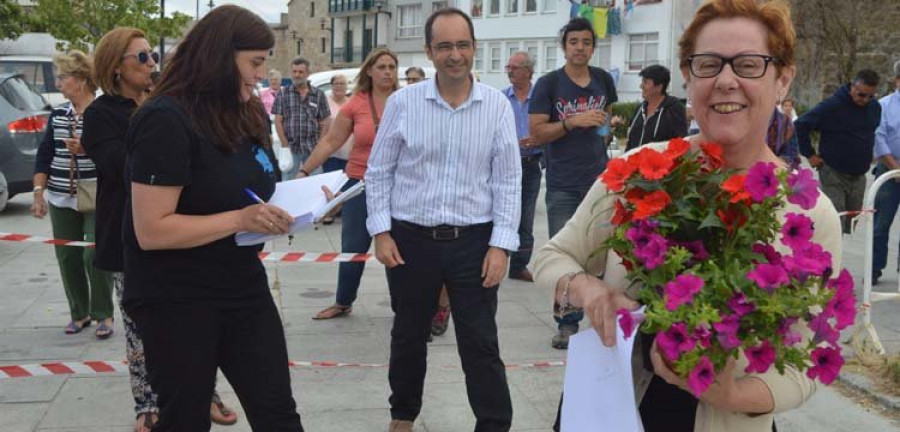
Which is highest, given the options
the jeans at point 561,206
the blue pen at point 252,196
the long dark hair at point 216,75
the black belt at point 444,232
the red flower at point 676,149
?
the long dark hair at point 216,75

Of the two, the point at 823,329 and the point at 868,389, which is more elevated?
the point at 823,329

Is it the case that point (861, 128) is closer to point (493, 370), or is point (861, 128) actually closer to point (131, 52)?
point (493, 370)

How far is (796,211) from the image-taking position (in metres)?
1.94

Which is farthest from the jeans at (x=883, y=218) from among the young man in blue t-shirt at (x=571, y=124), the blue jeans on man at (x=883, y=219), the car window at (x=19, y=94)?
the car window at (x=19, y=94)

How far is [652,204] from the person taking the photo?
1.74m

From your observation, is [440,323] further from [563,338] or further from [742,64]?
[742,64]

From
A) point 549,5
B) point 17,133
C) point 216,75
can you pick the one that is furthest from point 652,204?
point 549,5

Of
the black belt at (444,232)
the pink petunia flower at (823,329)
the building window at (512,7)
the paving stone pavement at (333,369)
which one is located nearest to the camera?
the pink petunia flower at (823,329)

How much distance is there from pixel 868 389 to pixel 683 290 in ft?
13.7

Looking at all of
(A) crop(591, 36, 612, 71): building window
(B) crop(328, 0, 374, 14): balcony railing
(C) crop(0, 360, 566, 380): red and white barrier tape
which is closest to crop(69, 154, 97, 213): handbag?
(C) crop(0, 360, 566, 380): red and white barrier tape

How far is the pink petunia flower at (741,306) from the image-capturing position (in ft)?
5.25

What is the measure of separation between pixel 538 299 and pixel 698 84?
5.59 meters

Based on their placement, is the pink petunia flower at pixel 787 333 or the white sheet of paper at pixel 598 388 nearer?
the pink petunia flower at pixel 787 333

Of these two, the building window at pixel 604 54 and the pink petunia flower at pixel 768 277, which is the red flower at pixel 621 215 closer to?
the pink petunia flower at pixel 768 277
